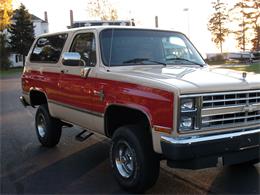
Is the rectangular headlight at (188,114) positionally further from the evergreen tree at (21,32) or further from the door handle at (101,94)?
the evergreen tree at (21,32)

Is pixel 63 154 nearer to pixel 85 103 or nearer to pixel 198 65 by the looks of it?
pixel 85 103

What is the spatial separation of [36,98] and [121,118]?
9.96 feet

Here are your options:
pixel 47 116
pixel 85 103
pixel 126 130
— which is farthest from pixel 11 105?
pixel 126 130

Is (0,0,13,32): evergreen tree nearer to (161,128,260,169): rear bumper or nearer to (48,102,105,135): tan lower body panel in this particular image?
(48,102,105,135): tan lower body panel

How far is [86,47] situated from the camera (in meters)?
6.39

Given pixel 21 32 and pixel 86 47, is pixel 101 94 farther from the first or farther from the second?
pixel 21 32

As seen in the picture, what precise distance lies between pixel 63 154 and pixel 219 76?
3.23 meters

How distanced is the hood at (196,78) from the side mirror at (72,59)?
A: 0.81 metres

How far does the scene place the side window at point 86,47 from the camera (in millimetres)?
6141

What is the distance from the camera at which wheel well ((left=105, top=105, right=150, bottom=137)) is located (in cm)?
531

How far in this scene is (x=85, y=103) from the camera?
6168 millimetres

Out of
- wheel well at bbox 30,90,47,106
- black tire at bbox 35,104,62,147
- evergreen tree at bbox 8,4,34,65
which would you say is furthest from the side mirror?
evergreen tree at bbox 8,4,34,65

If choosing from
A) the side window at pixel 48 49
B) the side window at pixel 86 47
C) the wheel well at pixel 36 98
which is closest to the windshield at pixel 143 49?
the side window at pixel 86 47

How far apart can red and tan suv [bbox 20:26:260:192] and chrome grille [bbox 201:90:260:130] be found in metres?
0.01
